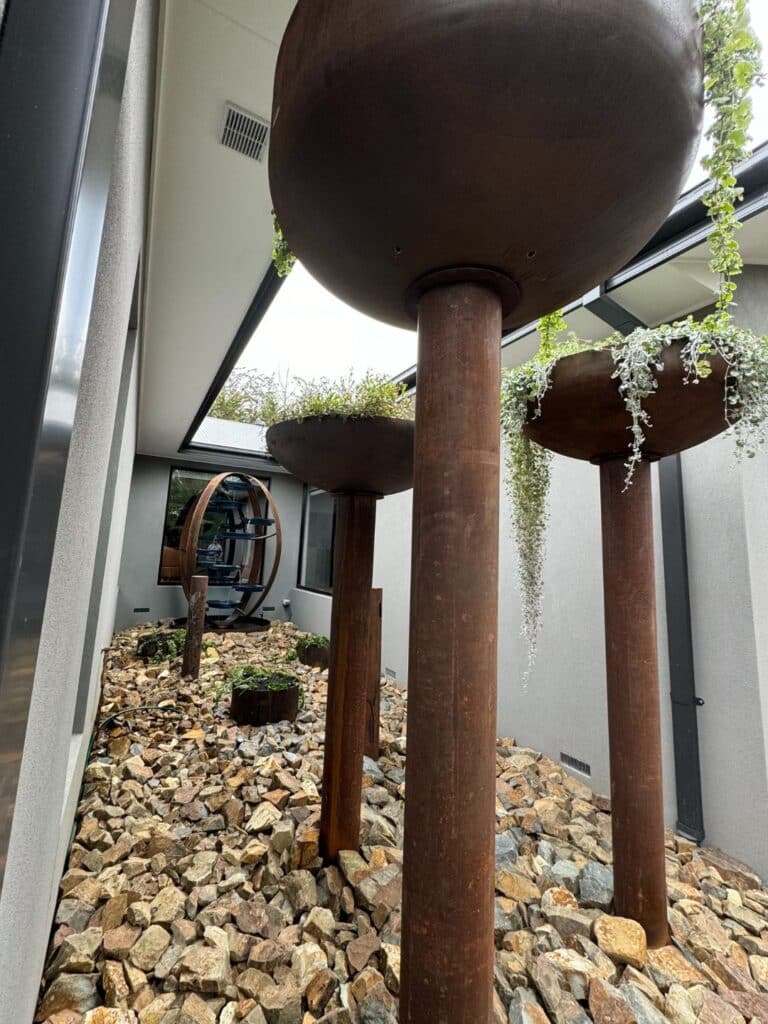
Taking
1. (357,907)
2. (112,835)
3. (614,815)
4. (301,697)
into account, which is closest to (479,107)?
(614,815)

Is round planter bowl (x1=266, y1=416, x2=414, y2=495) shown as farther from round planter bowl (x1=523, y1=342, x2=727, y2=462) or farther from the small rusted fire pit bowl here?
the small rusted fire pit bowl

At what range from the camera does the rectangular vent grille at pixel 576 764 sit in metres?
2.42

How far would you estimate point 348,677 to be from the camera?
69.1 inches

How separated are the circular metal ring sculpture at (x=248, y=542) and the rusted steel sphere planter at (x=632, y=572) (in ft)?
14.5

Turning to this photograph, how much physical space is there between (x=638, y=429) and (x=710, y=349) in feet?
0.96

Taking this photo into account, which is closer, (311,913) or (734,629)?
(311,913)

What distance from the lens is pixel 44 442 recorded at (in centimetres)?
36

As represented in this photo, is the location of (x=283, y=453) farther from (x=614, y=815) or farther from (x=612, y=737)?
(x=614, y=815)

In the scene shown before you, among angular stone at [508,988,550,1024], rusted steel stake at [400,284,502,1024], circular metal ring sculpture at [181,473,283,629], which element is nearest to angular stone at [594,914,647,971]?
angular stone at [508,988,550,1024]

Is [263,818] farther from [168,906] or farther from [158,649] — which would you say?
[158,649]

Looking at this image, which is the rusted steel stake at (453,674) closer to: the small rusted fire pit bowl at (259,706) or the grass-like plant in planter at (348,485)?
the grass-like plant in planter at (348,485)

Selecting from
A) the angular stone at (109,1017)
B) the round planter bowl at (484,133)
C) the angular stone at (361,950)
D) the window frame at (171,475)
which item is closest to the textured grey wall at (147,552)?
the window frame at (171,475)

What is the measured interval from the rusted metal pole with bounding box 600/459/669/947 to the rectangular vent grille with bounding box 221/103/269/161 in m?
1.77

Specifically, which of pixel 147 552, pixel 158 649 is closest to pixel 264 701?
pixel 158 649
